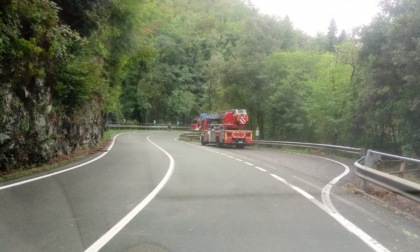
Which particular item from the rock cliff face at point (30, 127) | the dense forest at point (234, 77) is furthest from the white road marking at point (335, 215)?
the dense forest at point (234, 77)

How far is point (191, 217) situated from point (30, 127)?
8.90 meters

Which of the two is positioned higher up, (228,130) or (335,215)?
(228,130)

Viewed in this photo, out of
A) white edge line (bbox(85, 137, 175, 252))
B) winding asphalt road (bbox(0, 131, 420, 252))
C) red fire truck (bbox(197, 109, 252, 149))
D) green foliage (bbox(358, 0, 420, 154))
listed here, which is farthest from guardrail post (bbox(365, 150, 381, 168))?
red fire truck (bbox(197, 109, 252, 149))

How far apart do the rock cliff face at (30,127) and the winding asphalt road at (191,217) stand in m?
1.73

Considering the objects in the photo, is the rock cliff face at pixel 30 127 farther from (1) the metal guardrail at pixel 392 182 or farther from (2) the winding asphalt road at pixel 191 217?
(1) the metal guardrail at pixel 392 182

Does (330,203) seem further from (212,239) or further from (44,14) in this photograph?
(44,14)

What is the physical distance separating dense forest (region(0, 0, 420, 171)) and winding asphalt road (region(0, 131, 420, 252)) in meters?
3.50

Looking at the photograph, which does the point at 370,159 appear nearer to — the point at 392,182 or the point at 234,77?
the point at 392,182

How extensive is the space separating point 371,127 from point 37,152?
22.5 meters

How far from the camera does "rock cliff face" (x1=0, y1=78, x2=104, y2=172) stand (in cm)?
1284

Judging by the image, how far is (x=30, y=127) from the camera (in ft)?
47.6

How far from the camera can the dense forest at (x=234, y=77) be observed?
43.7 feet

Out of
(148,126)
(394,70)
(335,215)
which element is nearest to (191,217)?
(335,215)

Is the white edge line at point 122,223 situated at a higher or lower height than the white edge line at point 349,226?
higher
